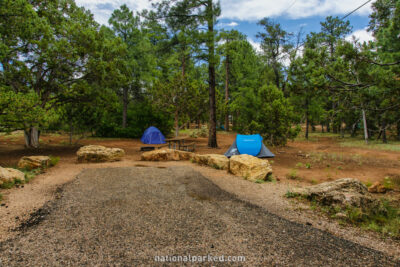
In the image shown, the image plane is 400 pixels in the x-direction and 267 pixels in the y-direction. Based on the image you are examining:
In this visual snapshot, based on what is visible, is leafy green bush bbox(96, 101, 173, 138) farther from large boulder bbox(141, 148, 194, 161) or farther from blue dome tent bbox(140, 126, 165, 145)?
large boulder bbox(141, 148, 194, 161)

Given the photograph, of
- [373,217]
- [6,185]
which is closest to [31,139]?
[6,185]

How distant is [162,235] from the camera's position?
3.29m

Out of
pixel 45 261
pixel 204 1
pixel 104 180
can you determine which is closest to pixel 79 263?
pixel 45 261

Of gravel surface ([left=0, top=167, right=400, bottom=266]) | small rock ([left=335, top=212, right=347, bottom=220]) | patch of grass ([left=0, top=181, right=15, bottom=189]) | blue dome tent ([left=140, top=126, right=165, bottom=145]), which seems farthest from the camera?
blue dome tent ([left=140, top=126, right=165, bottom=145])

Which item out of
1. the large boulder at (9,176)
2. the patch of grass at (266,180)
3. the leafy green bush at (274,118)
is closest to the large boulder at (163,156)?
the patch of grass at (266,180)

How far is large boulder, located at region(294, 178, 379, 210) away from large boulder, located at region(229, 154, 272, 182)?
1.97 meters

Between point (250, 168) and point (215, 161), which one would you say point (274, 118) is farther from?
point (250, 168)

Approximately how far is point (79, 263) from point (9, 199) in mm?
3671

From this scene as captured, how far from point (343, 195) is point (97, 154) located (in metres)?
9.94

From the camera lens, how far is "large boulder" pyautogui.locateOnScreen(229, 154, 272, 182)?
23.5 ft

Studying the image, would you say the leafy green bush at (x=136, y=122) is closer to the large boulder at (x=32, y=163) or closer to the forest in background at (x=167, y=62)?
the forest in background at (x=167, y=62)

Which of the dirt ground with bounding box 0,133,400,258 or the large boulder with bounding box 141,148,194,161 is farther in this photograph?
the large boulder with bounding box 141,148,194,161

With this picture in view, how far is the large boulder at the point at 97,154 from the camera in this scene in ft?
32.7

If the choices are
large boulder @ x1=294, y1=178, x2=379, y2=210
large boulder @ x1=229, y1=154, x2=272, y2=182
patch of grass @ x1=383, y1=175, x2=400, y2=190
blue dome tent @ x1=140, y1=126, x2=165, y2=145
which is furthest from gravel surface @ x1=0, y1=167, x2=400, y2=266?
blue dome tent @ x1=140, y1=126, x2=165, y2=145
